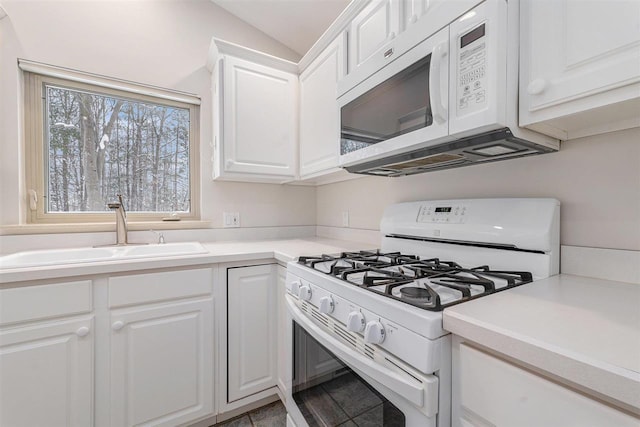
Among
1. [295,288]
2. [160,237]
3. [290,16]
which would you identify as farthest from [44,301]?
[290,16]

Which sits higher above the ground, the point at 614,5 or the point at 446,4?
the point at 446,4

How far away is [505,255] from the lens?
1017 mm

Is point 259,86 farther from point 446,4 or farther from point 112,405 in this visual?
point 112,405

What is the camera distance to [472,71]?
0.85 m

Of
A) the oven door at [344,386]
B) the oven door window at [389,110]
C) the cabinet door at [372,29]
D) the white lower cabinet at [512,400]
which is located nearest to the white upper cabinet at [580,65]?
the oven door window at [389,110]

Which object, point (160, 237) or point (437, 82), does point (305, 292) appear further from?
A: point (160, 237)

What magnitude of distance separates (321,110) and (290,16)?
0.90 metres

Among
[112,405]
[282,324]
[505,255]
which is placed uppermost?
[505,255]

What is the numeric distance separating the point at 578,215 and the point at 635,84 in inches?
18.7

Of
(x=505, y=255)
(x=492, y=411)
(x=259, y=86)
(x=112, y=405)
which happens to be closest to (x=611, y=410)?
(x=492, y=411)

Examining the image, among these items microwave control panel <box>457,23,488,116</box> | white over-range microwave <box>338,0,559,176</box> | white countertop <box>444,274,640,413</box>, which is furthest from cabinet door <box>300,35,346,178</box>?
white countertop <box>444,274,640,413</box>

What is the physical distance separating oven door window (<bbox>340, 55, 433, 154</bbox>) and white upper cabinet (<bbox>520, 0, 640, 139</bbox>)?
29 centimetres

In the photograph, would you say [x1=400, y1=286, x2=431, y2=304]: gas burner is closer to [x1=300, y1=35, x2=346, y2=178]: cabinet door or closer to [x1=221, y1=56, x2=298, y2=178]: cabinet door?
[x1=300, y1=35, x2=346, y2=178]: cabinet door

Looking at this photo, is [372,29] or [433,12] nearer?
[433,12]
